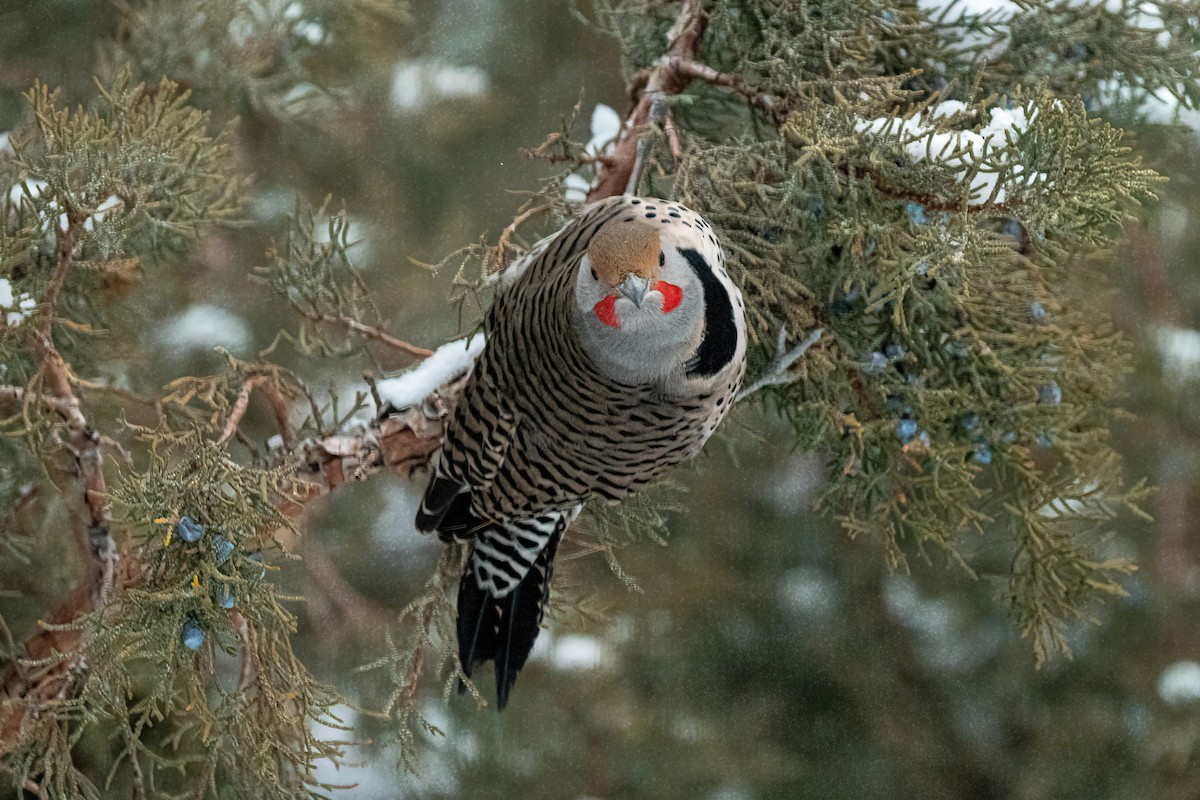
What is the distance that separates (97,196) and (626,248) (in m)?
0.53

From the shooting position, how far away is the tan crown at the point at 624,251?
1091mm

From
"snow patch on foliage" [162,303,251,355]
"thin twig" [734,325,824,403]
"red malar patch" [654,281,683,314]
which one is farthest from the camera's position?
"snow patch on foliage" [162,303,251,355]

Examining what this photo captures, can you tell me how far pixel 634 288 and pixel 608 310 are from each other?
65 millimetres

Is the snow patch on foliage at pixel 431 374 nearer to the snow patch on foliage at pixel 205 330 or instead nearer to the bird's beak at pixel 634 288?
the bird's beak at pixel 634 288

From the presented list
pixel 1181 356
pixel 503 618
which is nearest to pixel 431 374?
pixel 503 618

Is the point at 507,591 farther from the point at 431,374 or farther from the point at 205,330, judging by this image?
the point at 205,330

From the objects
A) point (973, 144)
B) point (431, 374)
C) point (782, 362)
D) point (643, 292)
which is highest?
point (973, 144)

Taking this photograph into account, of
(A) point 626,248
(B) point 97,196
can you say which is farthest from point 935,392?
(B) point 97,196

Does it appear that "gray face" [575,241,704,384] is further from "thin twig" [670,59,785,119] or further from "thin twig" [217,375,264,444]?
"thin twig" [217,375,264,444]

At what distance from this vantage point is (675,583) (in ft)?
7.46

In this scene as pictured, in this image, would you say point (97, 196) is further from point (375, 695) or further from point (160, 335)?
point (375, 695)

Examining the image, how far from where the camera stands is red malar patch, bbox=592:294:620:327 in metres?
1.16

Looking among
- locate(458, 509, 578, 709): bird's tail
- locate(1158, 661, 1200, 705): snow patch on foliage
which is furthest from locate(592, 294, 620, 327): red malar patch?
locate(1158, 661, 1200, 705): snow patch on foliage

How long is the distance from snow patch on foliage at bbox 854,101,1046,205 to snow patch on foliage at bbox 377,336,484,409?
527 millimetres
